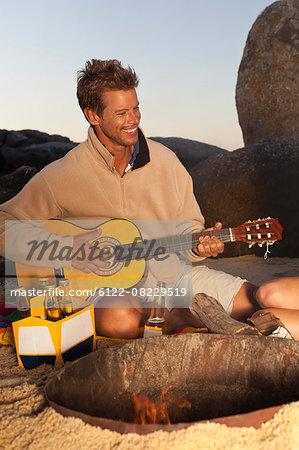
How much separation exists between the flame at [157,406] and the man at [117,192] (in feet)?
2.89

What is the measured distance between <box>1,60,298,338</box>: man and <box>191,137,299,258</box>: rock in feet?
8.85

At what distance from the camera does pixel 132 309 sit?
→ 2.82 m

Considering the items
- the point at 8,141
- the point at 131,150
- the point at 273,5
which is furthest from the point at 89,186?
the point at 8,141

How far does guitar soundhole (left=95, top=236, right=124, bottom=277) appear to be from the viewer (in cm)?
291

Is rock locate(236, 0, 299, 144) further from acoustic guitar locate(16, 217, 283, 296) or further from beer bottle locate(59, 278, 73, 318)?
beer bottle locate(59, 278, 73, 318)

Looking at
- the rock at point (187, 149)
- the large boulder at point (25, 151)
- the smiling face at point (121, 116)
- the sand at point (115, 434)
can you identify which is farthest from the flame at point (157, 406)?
the large boulder at point (25, 151)

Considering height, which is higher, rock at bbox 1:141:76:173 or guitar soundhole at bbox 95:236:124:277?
rock at bbox 1:141:76:173

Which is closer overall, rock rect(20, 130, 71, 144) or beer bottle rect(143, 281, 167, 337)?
beer bottle rect(143, 281, 167, 337)

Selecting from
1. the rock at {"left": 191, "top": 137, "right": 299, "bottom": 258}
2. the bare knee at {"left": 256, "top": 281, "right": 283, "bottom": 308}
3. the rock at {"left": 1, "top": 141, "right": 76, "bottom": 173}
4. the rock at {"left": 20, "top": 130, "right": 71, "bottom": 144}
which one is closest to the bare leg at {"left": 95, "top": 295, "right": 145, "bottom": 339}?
the bare knee at {"left": 256, "top": 281, "right": 283, "bottom": 308}

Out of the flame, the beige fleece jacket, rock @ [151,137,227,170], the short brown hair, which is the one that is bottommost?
the flame

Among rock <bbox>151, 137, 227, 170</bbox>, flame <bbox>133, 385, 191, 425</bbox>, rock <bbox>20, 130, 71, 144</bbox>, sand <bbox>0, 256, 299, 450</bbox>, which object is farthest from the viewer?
rock <bbox>20, 130, 71, 144</bbox>

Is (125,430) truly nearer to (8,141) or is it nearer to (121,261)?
(121,261)

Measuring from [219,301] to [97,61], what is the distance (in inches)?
72.9

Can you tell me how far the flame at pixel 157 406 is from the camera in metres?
1.82
